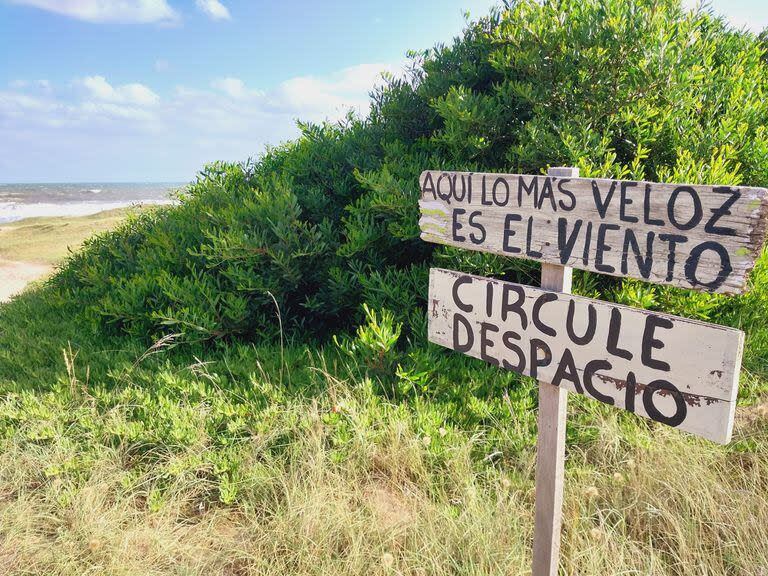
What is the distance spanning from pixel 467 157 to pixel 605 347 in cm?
300

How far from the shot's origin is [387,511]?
281cm

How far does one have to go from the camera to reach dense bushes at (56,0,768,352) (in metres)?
3.92

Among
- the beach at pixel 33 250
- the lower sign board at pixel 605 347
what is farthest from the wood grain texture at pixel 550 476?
the beach at pixel 33 250

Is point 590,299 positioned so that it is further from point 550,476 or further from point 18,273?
point 18,273

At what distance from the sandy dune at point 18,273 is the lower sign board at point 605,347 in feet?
38.5

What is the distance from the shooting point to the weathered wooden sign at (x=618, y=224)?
1.66 m

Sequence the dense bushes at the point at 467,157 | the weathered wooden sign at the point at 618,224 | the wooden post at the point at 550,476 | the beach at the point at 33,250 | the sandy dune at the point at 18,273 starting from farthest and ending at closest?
1. the beach at the point at 33,250
2. the sandy dune at the point at 18,273
3. the dense bushes at the point at 467,157
4. the wooden post at the point at 550,476
5. the weathered wooden sign at the point at 618,224

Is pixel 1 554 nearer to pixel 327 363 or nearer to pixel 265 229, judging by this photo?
pixel 327 363

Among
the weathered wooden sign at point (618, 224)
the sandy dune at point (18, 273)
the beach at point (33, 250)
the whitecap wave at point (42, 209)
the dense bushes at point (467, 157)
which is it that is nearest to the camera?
the weathered wooden sign at point (618, 224)

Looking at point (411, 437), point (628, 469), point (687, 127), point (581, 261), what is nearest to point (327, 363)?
point (411, 437)

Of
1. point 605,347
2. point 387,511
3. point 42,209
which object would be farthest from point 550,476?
point 42,209

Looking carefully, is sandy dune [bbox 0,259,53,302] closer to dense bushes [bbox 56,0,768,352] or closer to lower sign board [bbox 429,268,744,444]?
dense bushes [bbox 56,0,768,352]

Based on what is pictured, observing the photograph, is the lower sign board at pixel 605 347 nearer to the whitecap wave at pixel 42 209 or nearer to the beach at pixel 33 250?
the beach at pixel 33 250

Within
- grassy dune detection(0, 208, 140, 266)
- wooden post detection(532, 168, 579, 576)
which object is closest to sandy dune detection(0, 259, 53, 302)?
grassy dune detection(0, 208, 140, 266)
